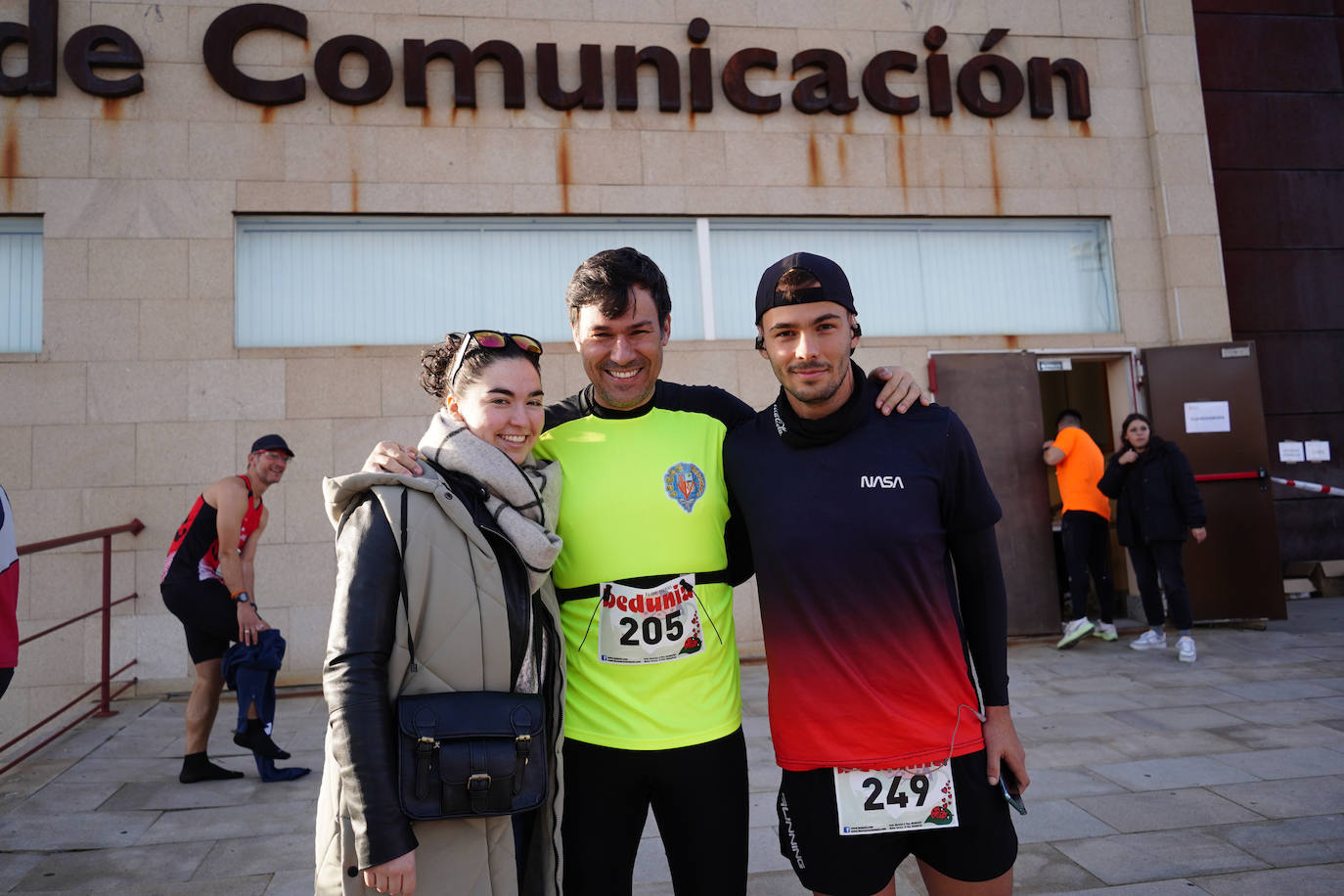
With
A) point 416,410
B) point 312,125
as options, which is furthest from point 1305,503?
point 312,125

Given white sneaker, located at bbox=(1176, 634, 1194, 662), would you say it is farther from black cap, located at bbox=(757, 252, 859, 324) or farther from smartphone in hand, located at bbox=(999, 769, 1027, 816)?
black cap, located at bbox=(757, 252, 859, 324)

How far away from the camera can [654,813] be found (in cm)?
202

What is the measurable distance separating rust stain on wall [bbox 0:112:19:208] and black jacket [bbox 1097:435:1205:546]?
9.08 m

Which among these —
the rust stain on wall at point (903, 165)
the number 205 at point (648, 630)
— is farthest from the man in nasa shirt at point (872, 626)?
the rust stain on wall at point (903, 165)

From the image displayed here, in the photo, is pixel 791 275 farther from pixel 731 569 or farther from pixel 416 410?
pixel 416 410

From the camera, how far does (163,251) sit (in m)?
6.32

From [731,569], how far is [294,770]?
11.2 feet

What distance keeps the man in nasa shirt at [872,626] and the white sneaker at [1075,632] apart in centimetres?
546

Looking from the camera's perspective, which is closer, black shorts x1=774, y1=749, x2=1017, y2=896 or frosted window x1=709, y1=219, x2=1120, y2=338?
black shorts x1=774, y1=749, x2=1017, y2=896

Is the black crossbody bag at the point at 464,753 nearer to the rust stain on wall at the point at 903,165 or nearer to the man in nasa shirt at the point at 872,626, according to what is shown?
the man in nasa shirt at the point at 872,626

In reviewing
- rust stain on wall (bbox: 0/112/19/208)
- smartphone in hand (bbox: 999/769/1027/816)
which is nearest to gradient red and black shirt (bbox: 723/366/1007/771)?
smartphone in hand (bbox: 999/769/1027/816)

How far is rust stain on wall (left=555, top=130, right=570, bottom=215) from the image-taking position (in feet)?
22.5

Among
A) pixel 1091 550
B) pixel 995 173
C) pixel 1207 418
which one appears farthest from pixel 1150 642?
pixel 995 173

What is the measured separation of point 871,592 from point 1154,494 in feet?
19.0
